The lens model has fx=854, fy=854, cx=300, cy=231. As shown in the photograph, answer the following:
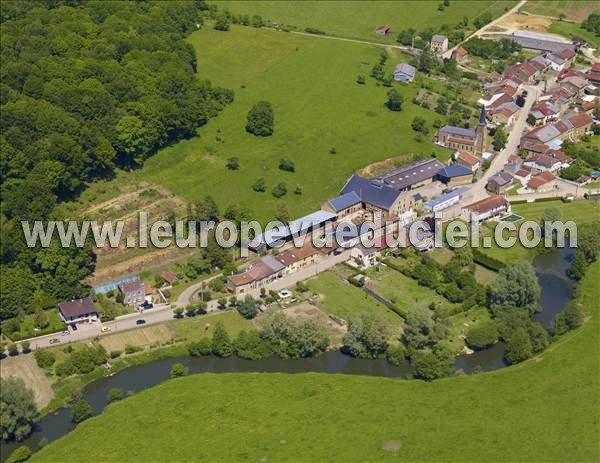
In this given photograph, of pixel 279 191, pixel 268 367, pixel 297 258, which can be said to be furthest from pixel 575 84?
pixel 268 367

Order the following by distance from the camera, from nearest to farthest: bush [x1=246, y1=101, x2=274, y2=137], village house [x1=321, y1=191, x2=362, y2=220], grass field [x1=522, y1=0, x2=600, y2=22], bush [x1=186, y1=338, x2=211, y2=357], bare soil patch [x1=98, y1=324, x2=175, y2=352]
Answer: bush [x1=186, y1=338, x2=211, y2=357], bare soil patch [x1=98, y1=324, x2=175, y2=352], village house [x1=321, y1=191, x2=362, y2=220], bush [x1=246, y1=101, x2=274, y2=137], grass field [x1=522, y1=0, x2=600, y2=22]

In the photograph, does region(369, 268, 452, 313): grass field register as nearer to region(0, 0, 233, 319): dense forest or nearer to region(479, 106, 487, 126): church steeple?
region(0, 0, 233, 319): dense forest

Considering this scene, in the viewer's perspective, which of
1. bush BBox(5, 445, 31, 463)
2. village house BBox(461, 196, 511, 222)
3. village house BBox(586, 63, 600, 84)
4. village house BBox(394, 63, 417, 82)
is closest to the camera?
bush BBox(5, 445, 31, 463)

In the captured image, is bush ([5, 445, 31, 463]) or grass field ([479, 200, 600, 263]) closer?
bush ([5, 445, 31, 463])

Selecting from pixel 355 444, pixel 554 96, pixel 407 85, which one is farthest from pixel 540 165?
pixel 355 444

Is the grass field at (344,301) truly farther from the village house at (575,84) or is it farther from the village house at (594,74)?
the village house at (594,74)

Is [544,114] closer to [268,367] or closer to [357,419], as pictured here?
[268,367]

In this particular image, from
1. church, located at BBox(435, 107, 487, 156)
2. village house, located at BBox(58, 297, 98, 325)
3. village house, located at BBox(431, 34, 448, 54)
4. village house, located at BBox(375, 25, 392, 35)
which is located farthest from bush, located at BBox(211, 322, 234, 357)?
village house, located at BBox(375, 25, 392, 35)
